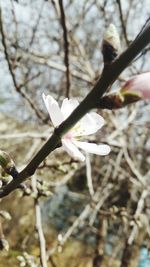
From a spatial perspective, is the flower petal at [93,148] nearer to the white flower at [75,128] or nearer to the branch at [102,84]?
the white flower at [75,128]

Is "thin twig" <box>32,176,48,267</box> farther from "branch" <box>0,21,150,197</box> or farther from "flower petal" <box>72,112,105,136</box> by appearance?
"branch" <box>0,21,150,197</box>

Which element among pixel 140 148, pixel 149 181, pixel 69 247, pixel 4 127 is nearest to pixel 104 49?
pixel 149 181

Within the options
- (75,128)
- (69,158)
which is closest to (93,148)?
(75,128)


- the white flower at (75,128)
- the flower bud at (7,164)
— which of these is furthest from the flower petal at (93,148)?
the flower bud at (7,164)

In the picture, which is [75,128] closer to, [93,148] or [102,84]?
[93,148]

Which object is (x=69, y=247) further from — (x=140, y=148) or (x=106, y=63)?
(x=106, y=63)

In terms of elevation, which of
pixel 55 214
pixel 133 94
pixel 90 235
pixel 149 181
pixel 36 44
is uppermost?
pixel 36 44
